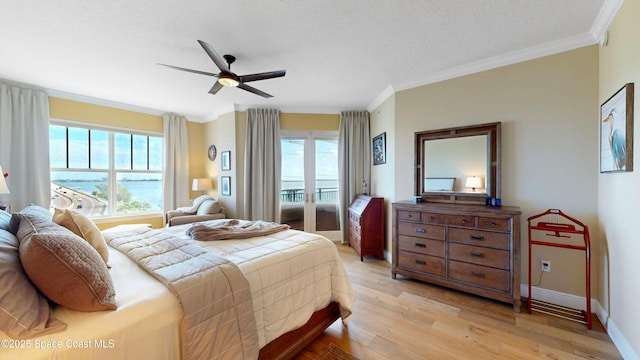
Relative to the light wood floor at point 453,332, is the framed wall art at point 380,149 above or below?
above

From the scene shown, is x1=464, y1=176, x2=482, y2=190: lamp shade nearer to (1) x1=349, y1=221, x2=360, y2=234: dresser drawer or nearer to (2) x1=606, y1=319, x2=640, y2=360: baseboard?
(2) x1=606, y1=319, x2=640, y2=360: baseboard

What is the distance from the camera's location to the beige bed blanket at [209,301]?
1.16m

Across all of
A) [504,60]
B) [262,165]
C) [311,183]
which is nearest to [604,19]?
[504,60]

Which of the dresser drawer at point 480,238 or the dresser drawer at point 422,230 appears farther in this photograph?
the dresser drawer at point 422,230

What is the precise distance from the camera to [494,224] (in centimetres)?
247

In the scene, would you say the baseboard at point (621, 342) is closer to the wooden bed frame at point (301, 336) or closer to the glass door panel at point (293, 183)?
the wooden bed frame at point (301, 336)

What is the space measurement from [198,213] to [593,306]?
5227 millimetres

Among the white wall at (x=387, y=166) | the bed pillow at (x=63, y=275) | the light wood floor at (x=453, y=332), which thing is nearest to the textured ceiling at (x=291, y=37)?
the white wall at (x=387, y=166)

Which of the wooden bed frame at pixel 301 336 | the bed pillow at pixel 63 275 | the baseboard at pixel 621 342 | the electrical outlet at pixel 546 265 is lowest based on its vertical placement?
the baseboard at pixel 621 342

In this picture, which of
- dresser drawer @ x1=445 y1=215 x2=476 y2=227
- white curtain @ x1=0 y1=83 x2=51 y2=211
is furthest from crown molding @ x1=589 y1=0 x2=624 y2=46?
white curtain @ x1=0 y1=83 x2=51 y2=211

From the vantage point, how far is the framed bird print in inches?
68.1

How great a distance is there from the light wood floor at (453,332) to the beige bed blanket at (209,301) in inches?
29.6

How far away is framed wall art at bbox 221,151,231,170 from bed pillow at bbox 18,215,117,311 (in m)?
3.86

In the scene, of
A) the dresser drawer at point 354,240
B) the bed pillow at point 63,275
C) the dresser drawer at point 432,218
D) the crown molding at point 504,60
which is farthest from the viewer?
the dresser drawer at point 354,240
